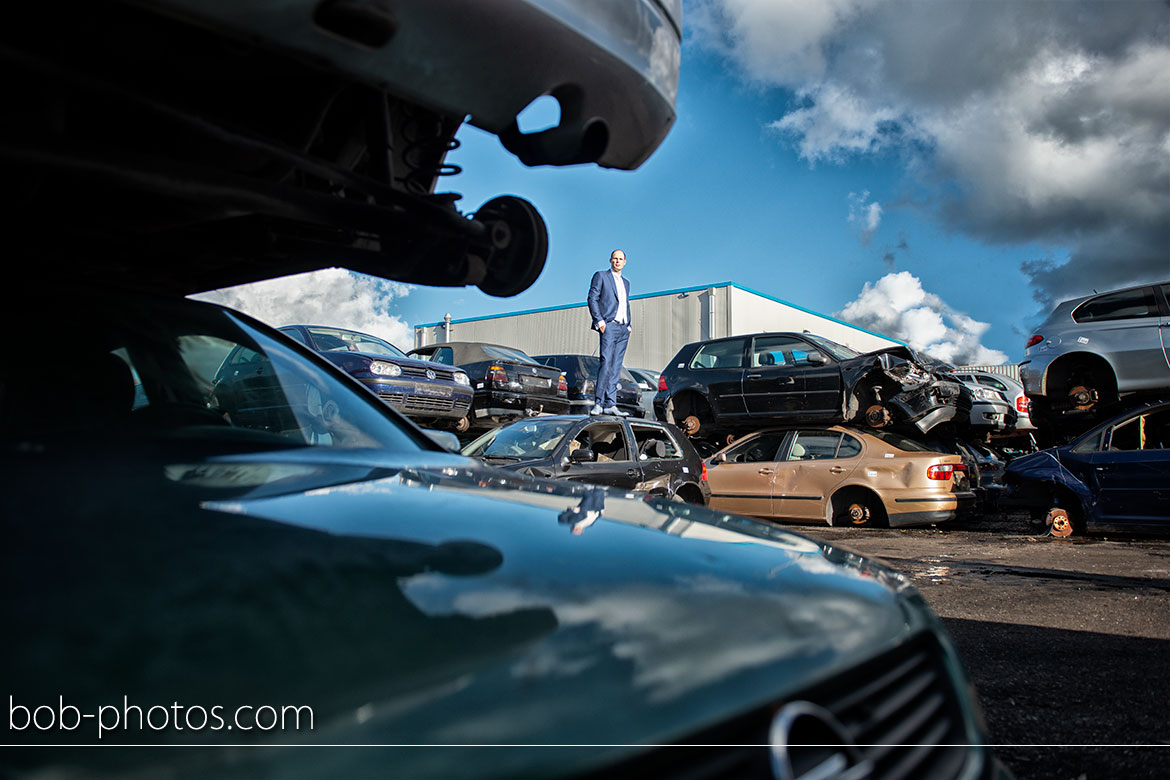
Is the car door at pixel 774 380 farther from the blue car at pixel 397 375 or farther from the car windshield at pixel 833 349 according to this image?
the blue car at pixel 397 375

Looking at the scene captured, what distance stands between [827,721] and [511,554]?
17.7 inches

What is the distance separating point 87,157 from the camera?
5.02ft

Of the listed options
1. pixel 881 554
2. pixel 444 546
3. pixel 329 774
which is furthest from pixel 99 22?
pixel 881 554

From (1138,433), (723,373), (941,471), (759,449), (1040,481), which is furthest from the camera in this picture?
(723,373)

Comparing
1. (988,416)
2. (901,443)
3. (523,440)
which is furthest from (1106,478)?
(523,440)

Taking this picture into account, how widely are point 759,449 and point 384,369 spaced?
4517mm

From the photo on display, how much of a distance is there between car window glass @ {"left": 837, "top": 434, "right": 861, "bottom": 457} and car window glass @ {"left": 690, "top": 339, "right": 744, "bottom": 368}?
201 centimetres

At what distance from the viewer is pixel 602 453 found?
26.3 ft

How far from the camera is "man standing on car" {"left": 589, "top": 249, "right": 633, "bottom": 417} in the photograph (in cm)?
929

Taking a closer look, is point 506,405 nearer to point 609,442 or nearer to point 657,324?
point 609,442

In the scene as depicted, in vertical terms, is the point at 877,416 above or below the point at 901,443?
above

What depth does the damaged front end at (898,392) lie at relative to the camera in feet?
29.7

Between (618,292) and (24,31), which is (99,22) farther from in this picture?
(618,292)

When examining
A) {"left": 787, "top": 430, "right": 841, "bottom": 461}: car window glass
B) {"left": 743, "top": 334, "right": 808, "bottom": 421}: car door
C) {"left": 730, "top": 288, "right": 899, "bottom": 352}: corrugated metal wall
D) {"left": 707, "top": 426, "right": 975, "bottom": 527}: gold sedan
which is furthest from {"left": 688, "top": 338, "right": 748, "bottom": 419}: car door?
{"left": 730, "top": 288, "right": 899, "bottom": 352}: corrugated metal wall
